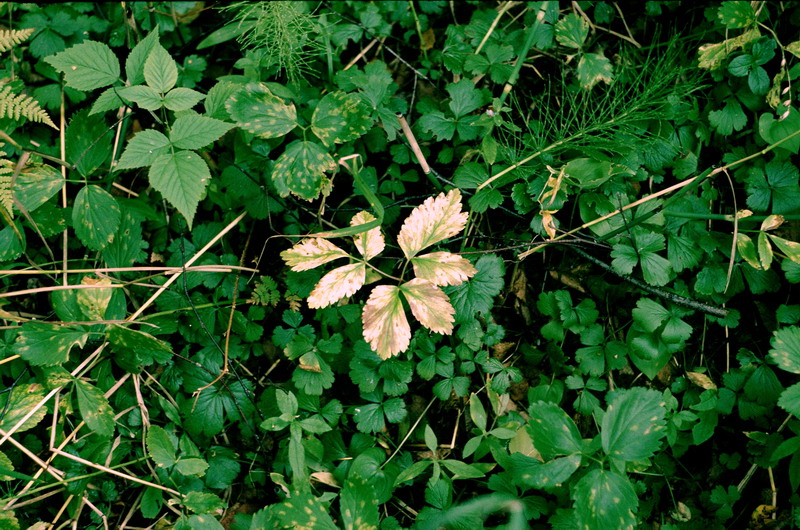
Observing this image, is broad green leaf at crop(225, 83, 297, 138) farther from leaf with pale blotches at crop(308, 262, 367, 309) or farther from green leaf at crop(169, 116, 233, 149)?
leaf with pale blotches at crop(308, 262, 367, 309)

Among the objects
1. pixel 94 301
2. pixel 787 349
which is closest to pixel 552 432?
pixel 787 349

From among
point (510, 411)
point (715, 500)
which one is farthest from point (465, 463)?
point (715, 500)

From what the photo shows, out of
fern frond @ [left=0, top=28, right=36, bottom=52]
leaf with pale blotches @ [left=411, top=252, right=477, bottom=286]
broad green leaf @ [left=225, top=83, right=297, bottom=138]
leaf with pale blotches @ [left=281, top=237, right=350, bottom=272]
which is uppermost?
fern frond @ [left=0, top=28, right=36, bottom=52]

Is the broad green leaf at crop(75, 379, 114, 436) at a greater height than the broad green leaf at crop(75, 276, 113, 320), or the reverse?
the broad green leaf at crop(75, 276, 113, 320)

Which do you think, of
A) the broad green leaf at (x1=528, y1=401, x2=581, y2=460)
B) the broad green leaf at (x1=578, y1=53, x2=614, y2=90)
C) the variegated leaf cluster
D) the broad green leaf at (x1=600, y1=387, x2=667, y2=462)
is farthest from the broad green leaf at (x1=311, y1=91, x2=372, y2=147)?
the broad green leaf at (x1=600, y1=387, x2=667, y2=462)

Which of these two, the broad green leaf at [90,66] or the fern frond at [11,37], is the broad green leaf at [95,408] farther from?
the fern frond at [11,37]

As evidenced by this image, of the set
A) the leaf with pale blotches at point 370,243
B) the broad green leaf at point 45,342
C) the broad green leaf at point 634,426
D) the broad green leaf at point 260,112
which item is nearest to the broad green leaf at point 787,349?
the broad green leaf at point 634,426
